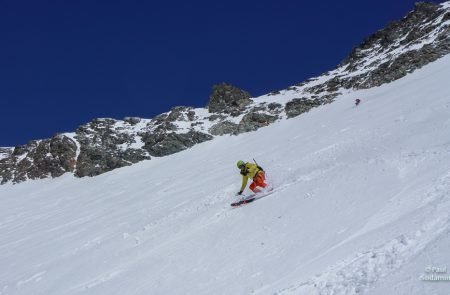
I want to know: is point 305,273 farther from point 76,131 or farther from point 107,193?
point 76,131

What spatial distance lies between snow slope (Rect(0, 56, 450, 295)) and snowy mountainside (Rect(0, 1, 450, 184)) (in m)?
24.0

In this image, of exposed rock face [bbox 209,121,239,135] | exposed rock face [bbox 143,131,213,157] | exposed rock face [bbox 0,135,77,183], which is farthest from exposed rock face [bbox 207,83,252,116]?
exposed rock face [bbox 0,135,77,183]

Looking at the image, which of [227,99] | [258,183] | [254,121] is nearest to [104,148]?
[227,99]

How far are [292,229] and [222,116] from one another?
5700 centimetres

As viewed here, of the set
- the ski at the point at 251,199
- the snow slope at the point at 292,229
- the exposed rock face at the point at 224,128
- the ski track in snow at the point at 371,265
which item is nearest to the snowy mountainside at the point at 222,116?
the exposed rock face at the point at 224,128

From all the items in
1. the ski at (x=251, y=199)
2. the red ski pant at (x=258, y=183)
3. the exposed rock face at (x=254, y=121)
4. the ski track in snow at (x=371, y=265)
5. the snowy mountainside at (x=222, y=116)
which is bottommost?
the ski track in snow at (x=371, y=265)

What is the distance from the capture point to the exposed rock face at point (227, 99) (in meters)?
74.1

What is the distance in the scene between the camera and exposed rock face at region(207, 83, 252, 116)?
7412 cm

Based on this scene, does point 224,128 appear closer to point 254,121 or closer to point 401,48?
point 254,121

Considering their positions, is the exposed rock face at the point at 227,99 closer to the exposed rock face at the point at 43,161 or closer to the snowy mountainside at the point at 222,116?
the snowy mountainside at the point at 222,116

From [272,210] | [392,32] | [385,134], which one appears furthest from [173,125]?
[272,210]

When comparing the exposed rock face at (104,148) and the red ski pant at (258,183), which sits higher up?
the exposed rock face at (104,148)

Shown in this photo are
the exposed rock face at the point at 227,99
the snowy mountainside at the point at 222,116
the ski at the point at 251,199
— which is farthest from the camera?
the exposed rock face at the point at 227,99

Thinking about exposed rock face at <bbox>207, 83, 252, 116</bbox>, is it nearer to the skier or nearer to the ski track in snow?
the skier
